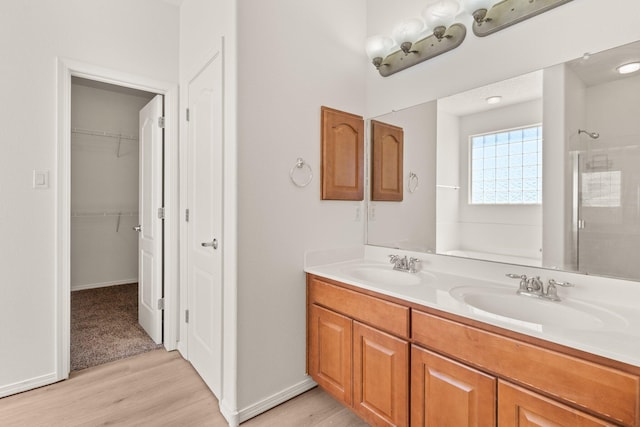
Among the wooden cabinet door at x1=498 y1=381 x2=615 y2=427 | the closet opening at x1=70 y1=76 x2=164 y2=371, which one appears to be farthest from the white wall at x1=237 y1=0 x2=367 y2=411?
the closet opening at x1=70 y1=76 x2=164 y2=371

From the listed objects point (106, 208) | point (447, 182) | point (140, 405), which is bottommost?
point (140, 405)

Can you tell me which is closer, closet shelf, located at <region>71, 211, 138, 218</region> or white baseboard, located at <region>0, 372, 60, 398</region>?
white baseboard, located at <region>0, 372, 60, 398</region>

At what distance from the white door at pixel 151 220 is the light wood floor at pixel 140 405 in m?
0.55

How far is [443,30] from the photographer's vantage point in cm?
177

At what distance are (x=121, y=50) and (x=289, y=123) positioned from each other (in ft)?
4.90

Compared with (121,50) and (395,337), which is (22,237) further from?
(395,337)

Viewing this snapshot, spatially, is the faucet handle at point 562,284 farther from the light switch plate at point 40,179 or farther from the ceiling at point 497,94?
the light switch plate at point 40,179

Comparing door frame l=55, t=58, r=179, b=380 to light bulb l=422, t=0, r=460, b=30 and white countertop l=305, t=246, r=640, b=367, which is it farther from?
light bulb l=422, t=0, r=460, b=30

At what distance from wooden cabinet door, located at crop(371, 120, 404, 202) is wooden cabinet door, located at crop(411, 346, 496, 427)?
1.09 metres

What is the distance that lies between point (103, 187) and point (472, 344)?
4753mm

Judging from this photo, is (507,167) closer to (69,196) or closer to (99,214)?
(69,196)

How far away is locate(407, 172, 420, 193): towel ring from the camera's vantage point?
2.03 metres

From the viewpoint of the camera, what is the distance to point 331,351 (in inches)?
71.3

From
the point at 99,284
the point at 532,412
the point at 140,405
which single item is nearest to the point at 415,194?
the point at 532,412
